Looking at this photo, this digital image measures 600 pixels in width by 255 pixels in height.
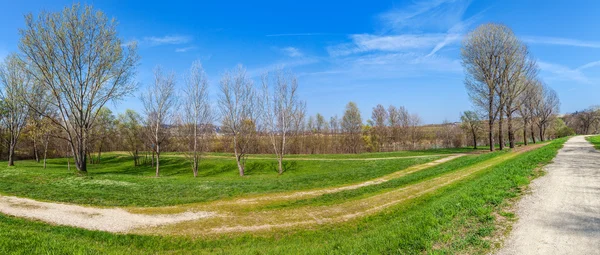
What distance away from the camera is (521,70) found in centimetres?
3083

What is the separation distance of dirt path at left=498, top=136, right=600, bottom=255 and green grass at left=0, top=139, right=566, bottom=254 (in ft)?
1.61

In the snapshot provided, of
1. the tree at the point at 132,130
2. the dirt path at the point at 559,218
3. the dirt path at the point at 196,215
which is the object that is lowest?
the dirt path at the point at 196,215

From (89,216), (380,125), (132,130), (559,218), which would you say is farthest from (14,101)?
(380,125)

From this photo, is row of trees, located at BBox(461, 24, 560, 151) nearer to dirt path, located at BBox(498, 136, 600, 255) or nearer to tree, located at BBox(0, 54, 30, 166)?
dirt path, located at BBox(498, 136, 600, 255)

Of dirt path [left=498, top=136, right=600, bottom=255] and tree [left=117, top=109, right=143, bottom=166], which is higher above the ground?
tree [left=117, top=109, right=143, bottom=166]

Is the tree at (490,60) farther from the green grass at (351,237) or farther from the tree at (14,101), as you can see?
the tree at (14,101)

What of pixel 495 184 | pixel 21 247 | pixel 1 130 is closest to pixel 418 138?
pixel 495 184

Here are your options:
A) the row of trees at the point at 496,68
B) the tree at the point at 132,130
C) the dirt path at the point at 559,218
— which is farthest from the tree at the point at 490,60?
the tree at the point at 132,130

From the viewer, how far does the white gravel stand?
9469 mm

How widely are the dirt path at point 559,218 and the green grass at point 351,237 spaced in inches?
19.4

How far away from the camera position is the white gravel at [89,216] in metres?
9.47

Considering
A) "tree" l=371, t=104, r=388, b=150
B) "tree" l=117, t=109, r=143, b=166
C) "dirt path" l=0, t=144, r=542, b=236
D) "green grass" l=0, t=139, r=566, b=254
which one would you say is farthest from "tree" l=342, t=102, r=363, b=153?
"green grass" l=0, t=139, r=566, b=254

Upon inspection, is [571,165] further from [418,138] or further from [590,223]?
[418,138]

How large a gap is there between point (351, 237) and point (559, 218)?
16.9 feet
